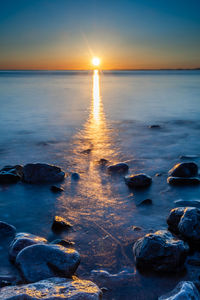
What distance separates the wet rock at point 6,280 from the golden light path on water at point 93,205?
817mm

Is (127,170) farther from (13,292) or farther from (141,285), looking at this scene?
(13,292)

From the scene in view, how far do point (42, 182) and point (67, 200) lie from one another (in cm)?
101

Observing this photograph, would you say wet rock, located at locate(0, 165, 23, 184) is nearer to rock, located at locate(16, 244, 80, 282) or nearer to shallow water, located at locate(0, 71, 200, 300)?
shallow water, located at locate(0, 71, 200, 300)

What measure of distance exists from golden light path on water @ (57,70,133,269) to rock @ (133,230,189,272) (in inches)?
11.8

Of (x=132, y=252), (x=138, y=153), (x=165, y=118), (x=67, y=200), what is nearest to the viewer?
(x=132, y=252)

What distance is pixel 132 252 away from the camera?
3.67 m

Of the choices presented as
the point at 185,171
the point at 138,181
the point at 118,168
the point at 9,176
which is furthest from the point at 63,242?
the point at 185,171

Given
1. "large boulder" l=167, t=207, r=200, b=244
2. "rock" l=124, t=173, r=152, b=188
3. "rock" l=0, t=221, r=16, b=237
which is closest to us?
"large boulder" l=167, t=207, r=200, b=244

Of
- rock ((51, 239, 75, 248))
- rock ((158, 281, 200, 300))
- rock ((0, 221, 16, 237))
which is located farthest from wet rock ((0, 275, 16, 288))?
rock ((158, 281, 200, 300))

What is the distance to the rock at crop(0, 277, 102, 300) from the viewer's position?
8.36ft

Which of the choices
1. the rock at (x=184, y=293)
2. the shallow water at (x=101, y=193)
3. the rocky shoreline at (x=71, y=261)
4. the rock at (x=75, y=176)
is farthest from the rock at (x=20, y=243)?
the rock at (x=75, y=176)

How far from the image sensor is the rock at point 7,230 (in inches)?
159

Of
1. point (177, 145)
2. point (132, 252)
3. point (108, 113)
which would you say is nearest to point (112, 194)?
point (132, 252)

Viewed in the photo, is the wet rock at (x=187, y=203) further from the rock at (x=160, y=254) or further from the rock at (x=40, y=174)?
the rock at (x=40, y=174)
